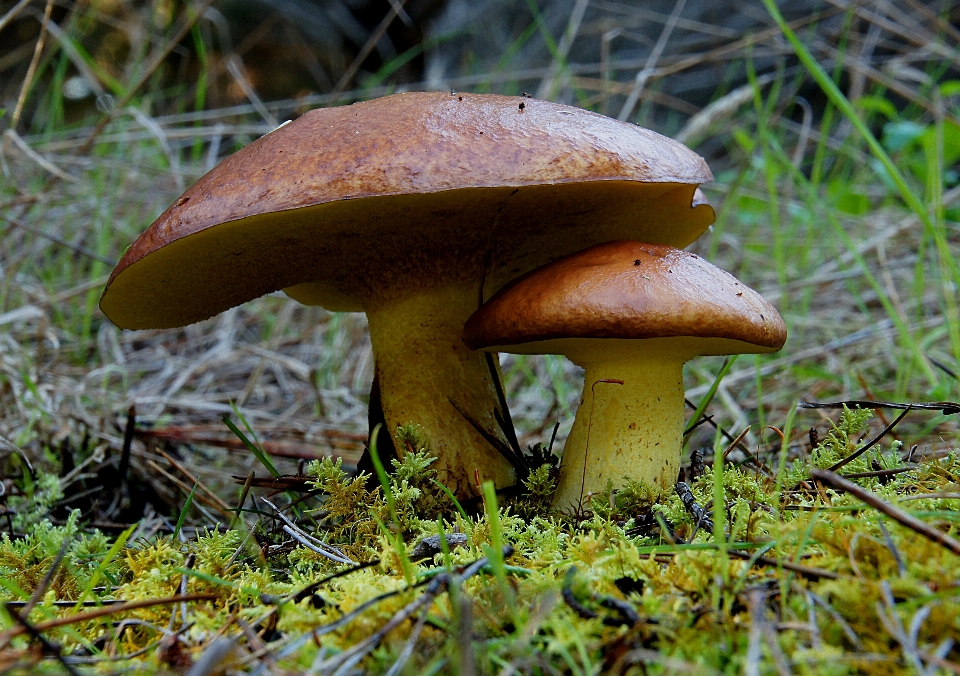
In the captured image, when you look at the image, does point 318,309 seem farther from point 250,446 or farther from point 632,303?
point 632,303

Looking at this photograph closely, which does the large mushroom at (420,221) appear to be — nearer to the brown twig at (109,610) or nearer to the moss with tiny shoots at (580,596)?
the moss with tiny shoots at (580,596)

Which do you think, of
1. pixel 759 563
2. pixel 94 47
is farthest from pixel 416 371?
pixel 94 47

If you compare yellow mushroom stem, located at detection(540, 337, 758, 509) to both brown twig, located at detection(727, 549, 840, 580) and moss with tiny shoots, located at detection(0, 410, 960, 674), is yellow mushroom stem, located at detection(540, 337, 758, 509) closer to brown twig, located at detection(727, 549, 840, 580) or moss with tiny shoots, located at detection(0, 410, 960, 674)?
moss with tiny shoots, located at detection(0, 410, 960, 674)

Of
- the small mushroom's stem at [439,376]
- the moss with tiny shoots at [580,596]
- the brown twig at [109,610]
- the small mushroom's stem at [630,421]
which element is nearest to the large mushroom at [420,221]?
the small mushroom's stem at [439,376]

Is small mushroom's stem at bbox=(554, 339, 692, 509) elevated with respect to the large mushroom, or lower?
lower

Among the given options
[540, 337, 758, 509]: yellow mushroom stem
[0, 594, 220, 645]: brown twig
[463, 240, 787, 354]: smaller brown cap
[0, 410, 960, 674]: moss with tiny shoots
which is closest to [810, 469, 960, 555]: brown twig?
[0, 410, 960, 674]: moss with tiny shoots

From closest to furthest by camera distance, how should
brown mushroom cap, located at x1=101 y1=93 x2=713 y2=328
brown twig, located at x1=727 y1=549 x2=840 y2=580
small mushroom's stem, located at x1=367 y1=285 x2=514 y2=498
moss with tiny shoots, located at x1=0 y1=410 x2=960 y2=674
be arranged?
moss with tiny shoots, located at x1=0 y1=410 x2=960 y2=674
brown twig, located at x1=727 y1=549 x2=840 y2=580
brown mushroom cap, located at x1=101 y1=93 x2=713 y2=328
small mushroom's stem, located at x1=367 y1=285 x2=514 y2=498
